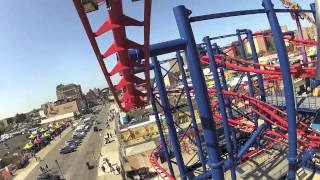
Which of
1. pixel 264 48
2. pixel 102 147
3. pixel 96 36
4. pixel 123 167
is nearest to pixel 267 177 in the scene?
pixel 123 167

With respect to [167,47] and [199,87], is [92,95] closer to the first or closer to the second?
[167,47]

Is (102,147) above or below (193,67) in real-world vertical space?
below

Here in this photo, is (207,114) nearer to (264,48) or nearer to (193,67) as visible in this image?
(193,67)

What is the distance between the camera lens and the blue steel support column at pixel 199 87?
843 centimetres

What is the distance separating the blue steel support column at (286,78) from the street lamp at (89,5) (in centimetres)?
536

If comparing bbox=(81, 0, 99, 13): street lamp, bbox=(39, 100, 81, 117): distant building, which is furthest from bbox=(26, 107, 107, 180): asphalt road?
bbox=(39, 100, 81, 117): distant building

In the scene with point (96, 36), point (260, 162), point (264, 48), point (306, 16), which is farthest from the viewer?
point (264, 48)

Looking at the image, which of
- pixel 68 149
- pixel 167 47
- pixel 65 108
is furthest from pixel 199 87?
pixel 65 108

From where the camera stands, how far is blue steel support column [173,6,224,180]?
843 centimetres

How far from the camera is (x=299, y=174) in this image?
770 inches

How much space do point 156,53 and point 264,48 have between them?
406ft

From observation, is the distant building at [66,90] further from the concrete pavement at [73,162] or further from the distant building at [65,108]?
the concrete pavement at [73,162]

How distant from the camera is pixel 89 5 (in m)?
7.74

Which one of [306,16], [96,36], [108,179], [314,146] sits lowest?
[108,179]
